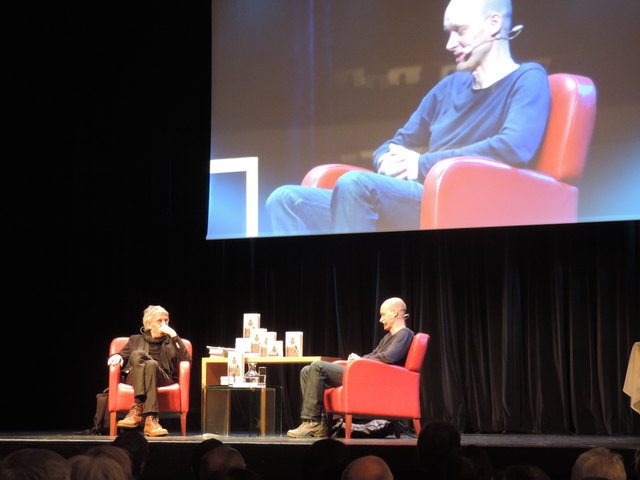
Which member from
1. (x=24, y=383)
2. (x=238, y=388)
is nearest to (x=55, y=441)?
(x=238, y=388)

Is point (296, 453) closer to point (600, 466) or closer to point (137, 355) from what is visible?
point (137, 355)

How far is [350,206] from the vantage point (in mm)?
6234

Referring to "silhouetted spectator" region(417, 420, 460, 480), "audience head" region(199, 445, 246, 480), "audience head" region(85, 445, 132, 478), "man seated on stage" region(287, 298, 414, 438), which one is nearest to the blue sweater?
"man seated on stage" region(287, 298, 414, 438)

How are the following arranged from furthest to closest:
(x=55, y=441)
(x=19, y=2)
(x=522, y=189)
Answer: (x=19, y=2), (x=522, y=189), (x=55, y=441)

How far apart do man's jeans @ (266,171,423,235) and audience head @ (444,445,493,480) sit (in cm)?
396

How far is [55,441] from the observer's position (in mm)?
4738

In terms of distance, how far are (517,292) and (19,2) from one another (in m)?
4.56

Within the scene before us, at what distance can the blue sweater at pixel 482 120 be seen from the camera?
5.78 metres

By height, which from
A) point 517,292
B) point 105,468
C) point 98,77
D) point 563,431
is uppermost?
point 98,77

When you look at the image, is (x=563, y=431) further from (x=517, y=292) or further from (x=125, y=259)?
(x=125, y=259)

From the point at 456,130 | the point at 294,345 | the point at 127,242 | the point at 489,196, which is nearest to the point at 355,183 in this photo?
the point at 456,130

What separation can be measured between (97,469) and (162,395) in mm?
3843

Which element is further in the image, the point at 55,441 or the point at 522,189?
the point at 522,189

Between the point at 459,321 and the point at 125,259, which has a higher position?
the point at 125,259
